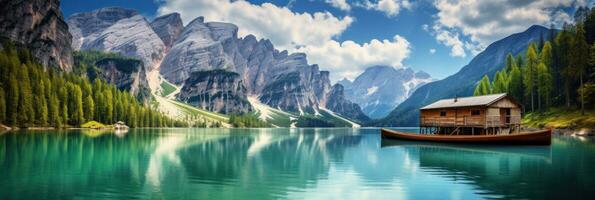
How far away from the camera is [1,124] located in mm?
94438

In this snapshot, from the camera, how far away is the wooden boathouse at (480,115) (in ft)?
225

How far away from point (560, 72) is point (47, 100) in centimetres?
13663

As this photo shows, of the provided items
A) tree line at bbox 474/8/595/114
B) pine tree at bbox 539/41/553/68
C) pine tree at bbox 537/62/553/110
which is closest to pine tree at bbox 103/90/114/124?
tree line at bbox 474/8/595/114

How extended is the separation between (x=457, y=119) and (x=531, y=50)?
5065 centimetres

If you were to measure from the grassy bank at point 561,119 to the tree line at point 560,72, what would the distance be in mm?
2136

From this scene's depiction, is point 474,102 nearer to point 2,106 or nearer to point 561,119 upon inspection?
point 561,119

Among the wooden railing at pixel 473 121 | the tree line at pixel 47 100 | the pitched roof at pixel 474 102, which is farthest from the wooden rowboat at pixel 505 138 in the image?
the tree line at pixel 47 100

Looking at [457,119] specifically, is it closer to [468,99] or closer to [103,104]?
[468,99]

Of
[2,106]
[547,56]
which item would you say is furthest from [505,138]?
[2,106]

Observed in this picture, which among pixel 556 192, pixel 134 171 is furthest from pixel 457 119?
pixel 134 171

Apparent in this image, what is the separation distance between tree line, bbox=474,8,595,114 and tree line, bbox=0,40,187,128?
129 meters

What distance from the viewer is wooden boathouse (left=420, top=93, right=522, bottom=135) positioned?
68.4 m

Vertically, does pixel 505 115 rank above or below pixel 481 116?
above

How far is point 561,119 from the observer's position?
8700 centimetres
